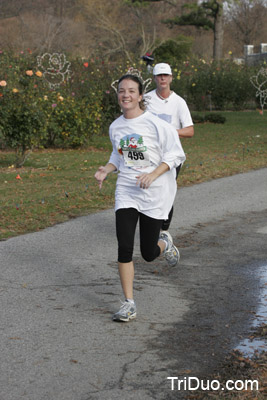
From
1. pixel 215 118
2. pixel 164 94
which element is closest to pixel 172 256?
pixel 164 94

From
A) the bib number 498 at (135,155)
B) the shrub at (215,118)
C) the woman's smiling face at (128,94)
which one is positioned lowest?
the shrub at (215,118)

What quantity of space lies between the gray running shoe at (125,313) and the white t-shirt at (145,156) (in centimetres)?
65

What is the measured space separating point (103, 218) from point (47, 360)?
16.1 ft

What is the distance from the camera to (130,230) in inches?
192

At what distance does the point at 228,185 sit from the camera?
11.9 metres

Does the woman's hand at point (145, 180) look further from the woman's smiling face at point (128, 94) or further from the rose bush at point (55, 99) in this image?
the rose bush at point (55, 99)

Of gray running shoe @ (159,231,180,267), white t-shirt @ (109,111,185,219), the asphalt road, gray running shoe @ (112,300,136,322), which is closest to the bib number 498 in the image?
white t-shirt @ (109,111,185,219)

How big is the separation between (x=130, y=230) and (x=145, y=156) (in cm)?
53

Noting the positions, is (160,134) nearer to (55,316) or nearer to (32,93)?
(55,316)

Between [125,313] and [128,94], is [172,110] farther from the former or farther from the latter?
[125,313]

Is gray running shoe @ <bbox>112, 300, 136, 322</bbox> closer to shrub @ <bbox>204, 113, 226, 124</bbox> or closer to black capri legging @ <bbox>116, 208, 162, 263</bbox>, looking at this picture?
black capri legging @ <bbox>116, 208, 162, 263</bbox>

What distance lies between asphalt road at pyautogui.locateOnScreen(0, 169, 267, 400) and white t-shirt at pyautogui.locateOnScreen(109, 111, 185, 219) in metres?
0.79

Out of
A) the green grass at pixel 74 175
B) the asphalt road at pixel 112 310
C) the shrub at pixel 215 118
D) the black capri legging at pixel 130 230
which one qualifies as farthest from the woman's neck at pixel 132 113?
the shrub at pixel 215 118

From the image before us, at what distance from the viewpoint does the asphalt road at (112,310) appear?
12.5ft
